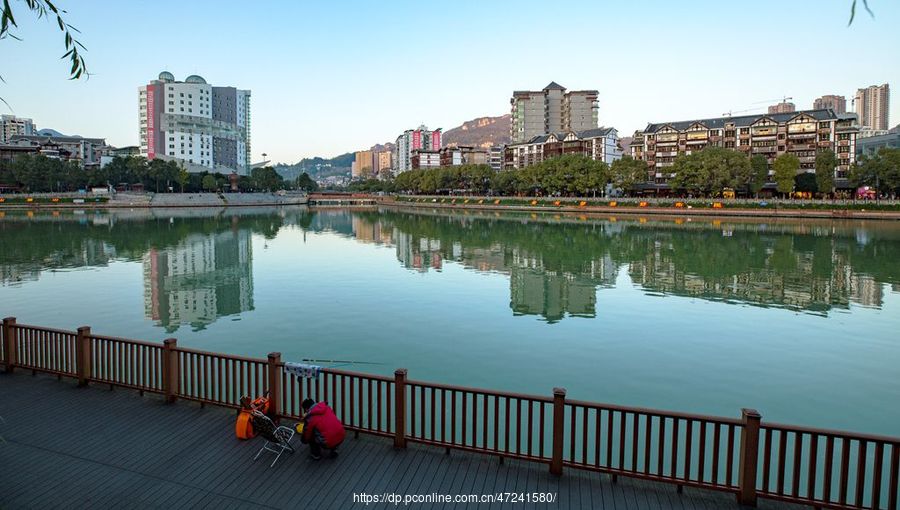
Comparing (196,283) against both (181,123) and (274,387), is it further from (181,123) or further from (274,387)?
(181,123)

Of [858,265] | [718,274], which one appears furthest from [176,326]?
[858,265]

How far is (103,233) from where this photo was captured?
5662cm

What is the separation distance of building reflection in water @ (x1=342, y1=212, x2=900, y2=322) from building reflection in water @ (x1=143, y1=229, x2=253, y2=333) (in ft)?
33.9

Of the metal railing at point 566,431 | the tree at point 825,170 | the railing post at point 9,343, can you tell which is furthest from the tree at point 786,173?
the railing post at point 9,343

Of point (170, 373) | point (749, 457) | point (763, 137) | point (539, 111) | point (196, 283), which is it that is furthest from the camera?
point (539, 111)

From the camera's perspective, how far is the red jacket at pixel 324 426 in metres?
8.06

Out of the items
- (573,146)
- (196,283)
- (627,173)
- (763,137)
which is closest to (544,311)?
(196,283)

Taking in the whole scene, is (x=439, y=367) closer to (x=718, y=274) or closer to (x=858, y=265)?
(x=718, y=274)

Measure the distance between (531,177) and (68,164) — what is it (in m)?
95.6

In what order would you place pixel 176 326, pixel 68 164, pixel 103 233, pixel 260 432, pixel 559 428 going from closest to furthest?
pixel 559 428 → pixel 260 432 → pixel 176 326 → pixel 103 233 → pixel 68 164

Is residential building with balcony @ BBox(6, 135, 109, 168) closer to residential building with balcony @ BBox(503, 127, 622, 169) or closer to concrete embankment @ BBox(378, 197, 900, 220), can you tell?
concrete embankment @ BBox(378, 197, 900, 220)

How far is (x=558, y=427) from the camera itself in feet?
25.3

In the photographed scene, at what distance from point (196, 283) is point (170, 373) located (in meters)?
20.2

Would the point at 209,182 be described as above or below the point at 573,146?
below
